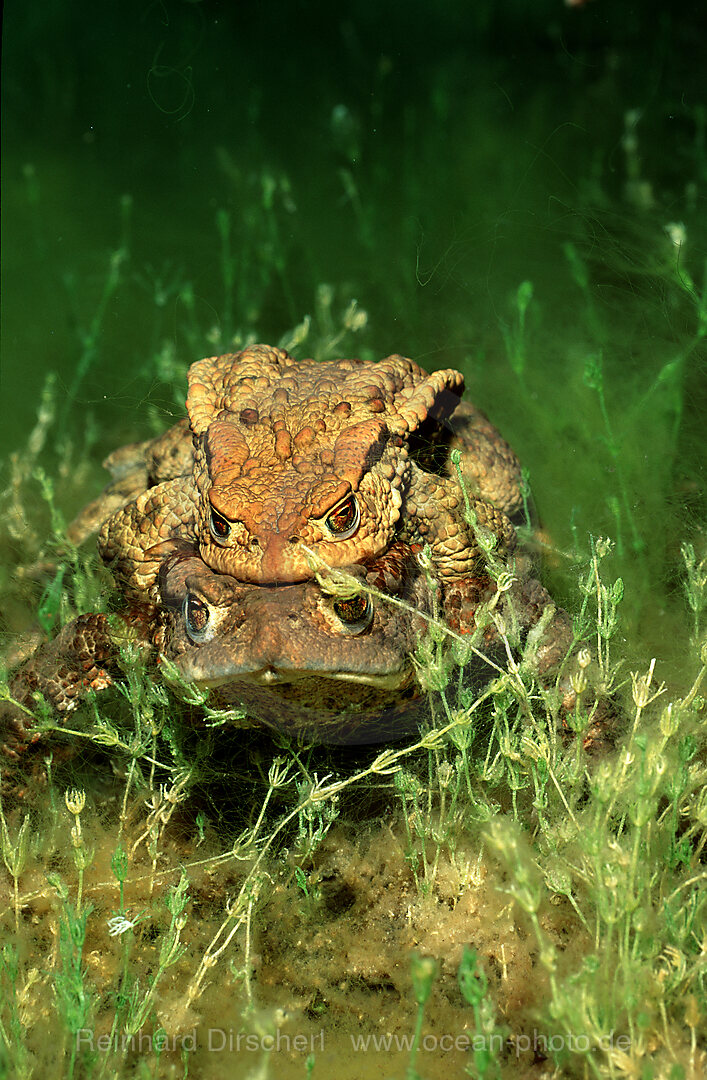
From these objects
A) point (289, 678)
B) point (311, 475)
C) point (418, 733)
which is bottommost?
point (418, 733)

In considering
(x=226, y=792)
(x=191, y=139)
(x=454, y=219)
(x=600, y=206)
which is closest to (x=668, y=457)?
(x=600, y=206)

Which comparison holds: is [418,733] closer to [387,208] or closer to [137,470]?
[137,470]

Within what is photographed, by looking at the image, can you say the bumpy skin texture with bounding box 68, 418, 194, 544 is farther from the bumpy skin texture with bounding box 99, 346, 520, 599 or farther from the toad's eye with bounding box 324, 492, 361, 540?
the toad's eye with bounding box 324, 492, 361, 540

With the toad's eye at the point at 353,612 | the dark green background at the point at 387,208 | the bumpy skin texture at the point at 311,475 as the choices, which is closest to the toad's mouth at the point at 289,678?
the toad's eye at the point at 353,612

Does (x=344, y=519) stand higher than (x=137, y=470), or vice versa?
(x=344, y=519)

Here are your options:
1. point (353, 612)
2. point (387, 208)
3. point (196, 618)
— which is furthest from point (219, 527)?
point (387, 208)

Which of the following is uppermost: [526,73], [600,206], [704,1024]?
[526,73]

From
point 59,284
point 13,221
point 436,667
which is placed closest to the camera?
point 436,667

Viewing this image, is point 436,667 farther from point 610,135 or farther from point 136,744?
point 610,135
